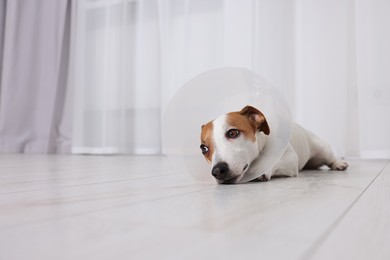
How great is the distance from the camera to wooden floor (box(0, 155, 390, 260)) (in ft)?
1.26

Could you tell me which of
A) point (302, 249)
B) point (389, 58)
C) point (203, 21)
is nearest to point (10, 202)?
point (302, 249)

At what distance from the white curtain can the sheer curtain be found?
0.16 metres

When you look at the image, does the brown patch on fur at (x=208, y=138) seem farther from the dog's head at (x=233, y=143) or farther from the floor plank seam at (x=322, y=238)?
the floor plank seam at (x=322, y=238)

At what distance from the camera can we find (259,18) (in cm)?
251

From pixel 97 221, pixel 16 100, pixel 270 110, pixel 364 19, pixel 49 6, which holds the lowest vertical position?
pixel 97 221

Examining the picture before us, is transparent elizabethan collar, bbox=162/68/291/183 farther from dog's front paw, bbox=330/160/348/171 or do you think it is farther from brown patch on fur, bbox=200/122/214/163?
dog's front paw, bbox=330/160/348/171

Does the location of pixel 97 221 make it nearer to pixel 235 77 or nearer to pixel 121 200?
pixel 121 200

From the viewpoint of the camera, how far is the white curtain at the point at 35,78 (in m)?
3.50

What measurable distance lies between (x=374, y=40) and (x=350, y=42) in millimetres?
153

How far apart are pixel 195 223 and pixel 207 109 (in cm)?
69

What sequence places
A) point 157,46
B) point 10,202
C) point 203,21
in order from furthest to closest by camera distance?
1. point 157,46
2. point 203,21
3. point 10,202

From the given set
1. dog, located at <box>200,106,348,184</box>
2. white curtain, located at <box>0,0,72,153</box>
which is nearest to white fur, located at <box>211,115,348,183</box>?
dog, located at <box>200,106,348,184</box>

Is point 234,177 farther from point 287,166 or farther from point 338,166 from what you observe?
point 338,166

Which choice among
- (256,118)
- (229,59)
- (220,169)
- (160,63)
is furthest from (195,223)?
(160,63)
